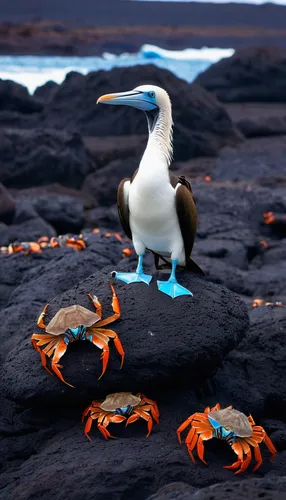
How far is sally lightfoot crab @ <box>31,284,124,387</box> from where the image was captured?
3895 mm

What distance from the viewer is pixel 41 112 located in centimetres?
1725

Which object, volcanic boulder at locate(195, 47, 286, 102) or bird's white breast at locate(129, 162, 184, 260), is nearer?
bird's white breast at locate(129, 162, 184, 260)

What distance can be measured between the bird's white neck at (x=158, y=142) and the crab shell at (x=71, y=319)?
0.91m

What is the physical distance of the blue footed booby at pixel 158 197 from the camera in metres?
3.99

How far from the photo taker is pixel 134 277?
14.3ft

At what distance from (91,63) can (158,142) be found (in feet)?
41.8

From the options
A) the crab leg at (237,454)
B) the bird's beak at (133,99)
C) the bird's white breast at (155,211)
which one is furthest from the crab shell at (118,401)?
the bird's beak at (133,99)

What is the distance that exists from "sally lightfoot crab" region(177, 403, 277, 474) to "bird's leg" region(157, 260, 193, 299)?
2.47 ft

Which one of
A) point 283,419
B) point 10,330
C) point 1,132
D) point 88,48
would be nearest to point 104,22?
point 88,48

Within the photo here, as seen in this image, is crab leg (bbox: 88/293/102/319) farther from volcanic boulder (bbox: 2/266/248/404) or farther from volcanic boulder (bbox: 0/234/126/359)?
volcanic boulder (bbox: 0/234/126/359)

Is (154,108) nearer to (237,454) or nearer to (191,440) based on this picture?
(191,440)

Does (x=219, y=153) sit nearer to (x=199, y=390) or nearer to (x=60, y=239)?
(x=60, y=239)

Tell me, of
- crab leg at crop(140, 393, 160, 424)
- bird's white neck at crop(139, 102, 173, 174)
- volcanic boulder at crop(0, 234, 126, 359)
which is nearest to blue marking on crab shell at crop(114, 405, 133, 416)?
crab leg at crop(140, 393, 160, 424)

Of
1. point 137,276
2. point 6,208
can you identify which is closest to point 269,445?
point 137,276
